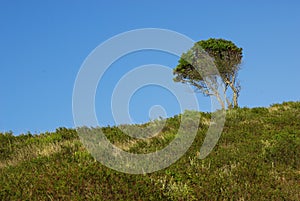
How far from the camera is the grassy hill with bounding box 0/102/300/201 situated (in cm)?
845

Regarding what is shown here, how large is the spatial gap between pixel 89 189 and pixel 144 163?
2.22 m

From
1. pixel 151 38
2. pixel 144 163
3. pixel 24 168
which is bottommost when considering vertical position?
pixel 144 163

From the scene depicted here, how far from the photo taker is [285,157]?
11273 mm

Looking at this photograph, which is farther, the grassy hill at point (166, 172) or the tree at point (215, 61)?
the tree at point (215, 61)

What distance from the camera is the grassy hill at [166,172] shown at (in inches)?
332

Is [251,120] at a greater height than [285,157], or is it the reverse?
[251,120]

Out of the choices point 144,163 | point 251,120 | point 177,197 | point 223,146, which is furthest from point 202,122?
point 177,197

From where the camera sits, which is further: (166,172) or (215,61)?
(215,61)

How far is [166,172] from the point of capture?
9.36 meters

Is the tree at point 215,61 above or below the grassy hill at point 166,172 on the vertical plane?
above

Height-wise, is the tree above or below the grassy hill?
above

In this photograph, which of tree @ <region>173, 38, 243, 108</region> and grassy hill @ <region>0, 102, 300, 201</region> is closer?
grassy hill @ <region>0, 102, 300, 201</region>

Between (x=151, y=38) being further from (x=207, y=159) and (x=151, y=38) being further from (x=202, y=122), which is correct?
(x=207, y=159)

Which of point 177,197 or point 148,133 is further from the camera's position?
point 148,133
